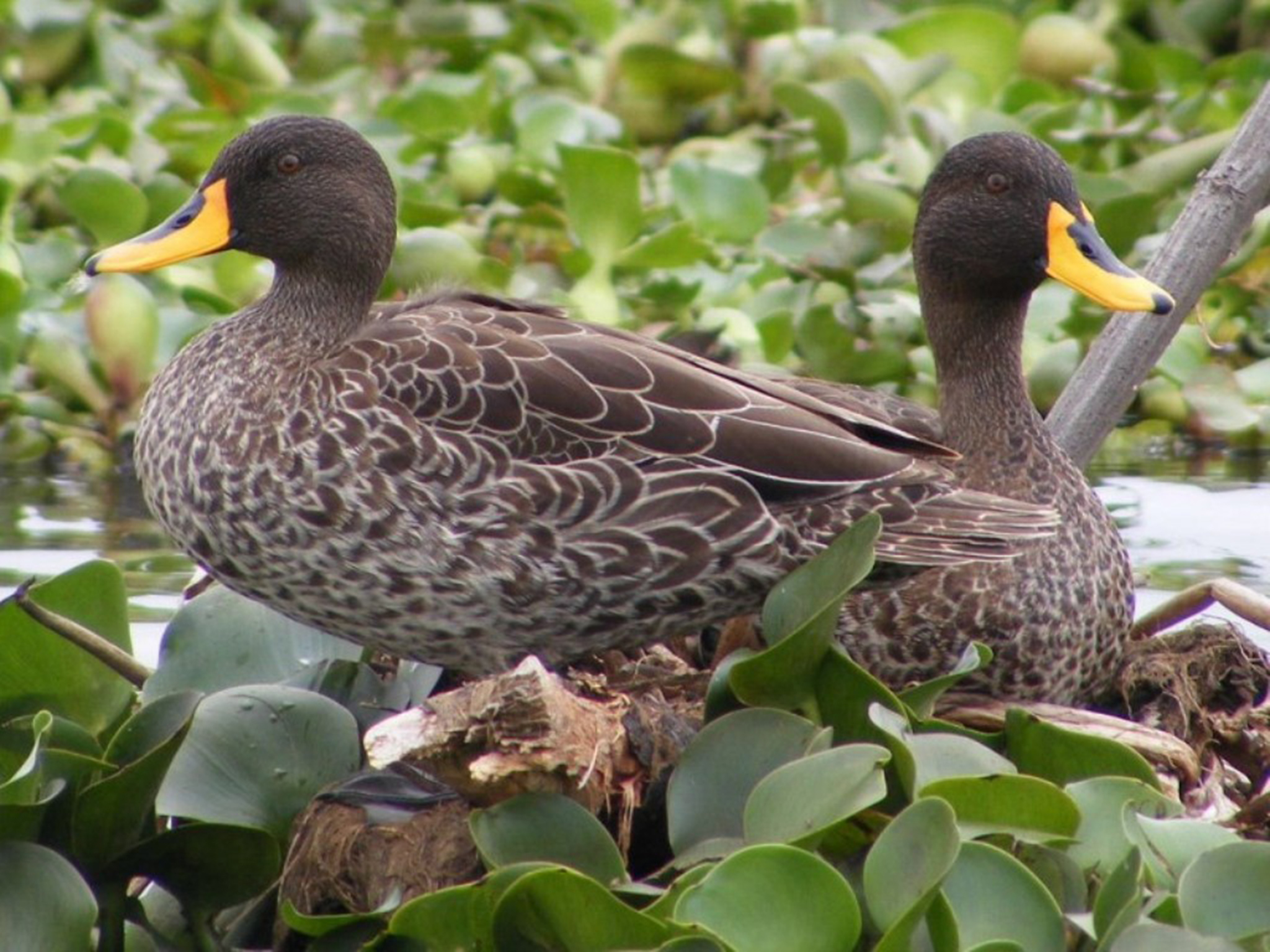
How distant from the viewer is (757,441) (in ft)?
14.8

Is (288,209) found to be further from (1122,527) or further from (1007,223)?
(1122,527)

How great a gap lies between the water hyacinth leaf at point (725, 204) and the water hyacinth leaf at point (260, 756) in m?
3.60

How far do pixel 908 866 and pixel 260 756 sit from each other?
1278 millimetres

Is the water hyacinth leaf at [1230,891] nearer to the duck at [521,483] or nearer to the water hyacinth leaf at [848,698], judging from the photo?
the water hyacinth leaf at [848,698]

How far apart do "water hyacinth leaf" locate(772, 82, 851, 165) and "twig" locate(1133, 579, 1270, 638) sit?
9.53 ft

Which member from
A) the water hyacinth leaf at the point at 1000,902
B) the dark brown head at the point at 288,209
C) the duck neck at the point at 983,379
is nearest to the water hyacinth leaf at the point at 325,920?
the water hyacinth leaf at the point at 1000,902

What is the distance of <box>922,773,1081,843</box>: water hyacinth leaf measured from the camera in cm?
364

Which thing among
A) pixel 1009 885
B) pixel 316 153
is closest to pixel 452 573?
pixel 316 153

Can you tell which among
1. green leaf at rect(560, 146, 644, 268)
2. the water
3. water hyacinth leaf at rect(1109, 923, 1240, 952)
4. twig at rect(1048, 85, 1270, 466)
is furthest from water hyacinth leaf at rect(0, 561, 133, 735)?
green leaf at rect(560, 146, 644, 268)

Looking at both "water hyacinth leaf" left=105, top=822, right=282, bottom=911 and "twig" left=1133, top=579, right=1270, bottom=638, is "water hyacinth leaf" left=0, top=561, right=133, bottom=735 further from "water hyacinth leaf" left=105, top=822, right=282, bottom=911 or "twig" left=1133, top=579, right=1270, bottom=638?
"twig" left=1133, top=579, right=1270, bottom=638

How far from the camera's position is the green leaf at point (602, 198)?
22.0ft

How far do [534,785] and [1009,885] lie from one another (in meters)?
0.78

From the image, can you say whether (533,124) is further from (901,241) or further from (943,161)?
(943,161)

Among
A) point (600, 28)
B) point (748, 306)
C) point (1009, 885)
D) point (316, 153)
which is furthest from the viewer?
point (600, 28)
